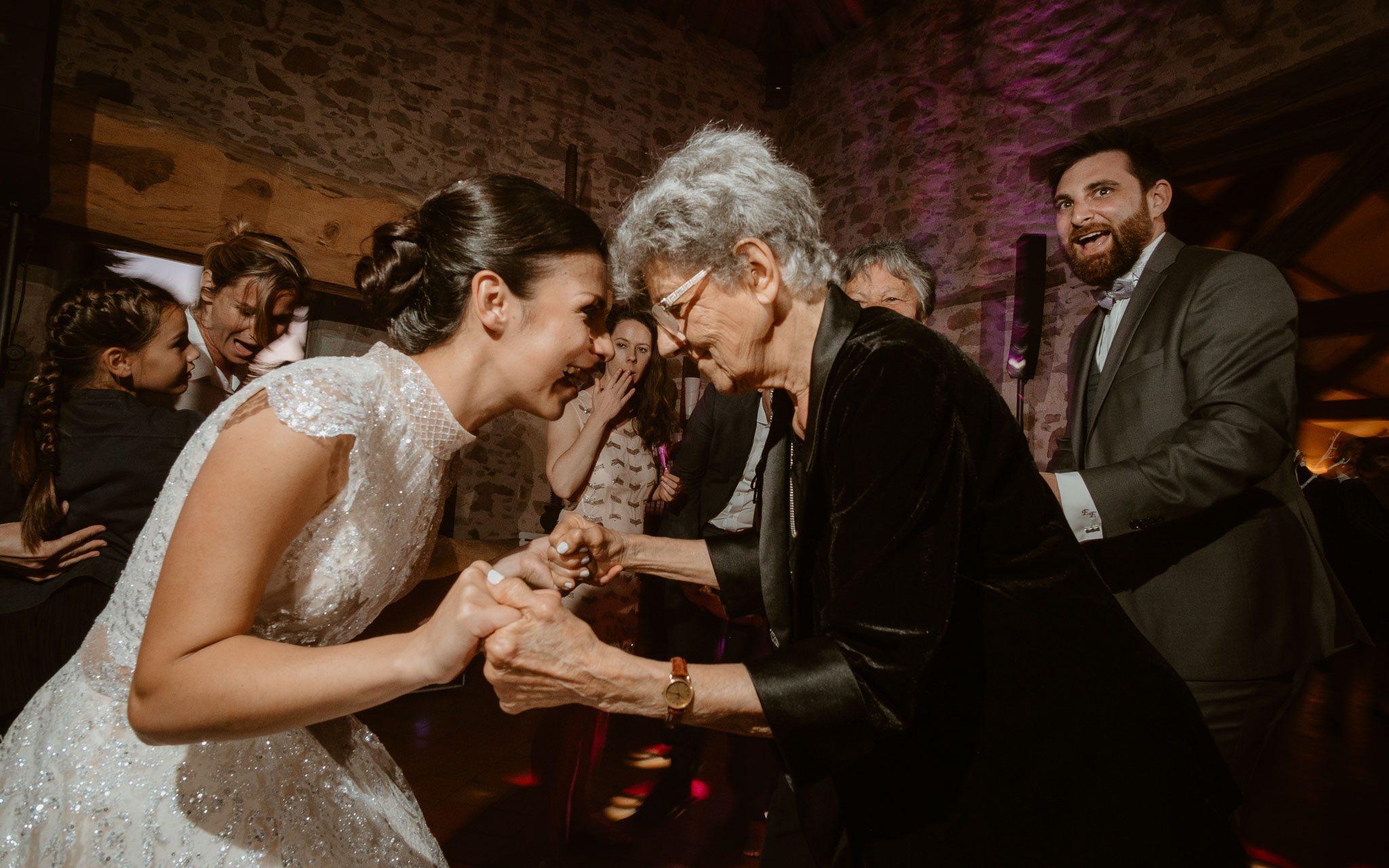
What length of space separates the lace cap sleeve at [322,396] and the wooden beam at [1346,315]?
4.74 metres

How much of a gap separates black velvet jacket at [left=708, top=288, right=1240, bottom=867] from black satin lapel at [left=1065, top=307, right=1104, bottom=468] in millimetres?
1202

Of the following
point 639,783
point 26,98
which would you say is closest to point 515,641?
point 639,783

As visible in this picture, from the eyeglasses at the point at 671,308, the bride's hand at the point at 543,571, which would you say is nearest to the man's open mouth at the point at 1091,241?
the eyeglasses at the point at 671,308

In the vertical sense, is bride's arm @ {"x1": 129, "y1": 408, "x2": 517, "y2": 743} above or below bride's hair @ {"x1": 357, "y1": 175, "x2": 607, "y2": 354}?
below

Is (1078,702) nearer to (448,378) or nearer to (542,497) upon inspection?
(448,378)

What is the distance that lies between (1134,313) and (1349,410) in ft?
25.1

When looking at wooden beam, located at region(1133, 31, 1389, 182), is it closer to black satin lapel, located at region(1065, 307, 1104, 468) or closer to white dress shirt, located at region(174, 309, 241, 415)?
black satin lapel, located at region(1065, 307, 1104, 468)

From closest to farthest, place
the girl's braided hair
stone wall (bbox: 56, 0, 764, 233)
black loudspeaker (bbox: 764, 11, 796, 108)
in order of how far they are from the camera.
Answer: the girl's braided hair
stone wall (bbox: 56, 0, 764, 233)
black loudspeaker (bbox: 764, 11, 796, 108)

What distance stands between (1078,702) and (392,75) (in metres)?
6.04

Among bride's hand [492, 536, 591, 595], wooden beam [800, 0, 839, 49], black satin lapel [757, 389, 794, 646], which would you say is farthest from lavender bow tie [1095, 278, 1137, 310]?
wooden beam [800, 0, 839, 49]

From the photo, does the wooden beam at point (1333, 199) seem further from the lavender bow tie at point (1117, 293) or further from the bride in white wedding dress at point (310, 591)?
the bride in white wedding dress at point (310, 591)

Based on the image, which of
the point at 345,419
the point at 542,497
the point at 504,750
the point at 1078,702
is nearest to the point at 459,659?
the point at 345,419

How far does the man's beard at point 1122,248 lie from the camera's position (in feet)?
7.33

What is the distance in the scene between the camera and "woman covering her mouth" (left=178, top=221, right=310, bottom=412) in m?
2.62
